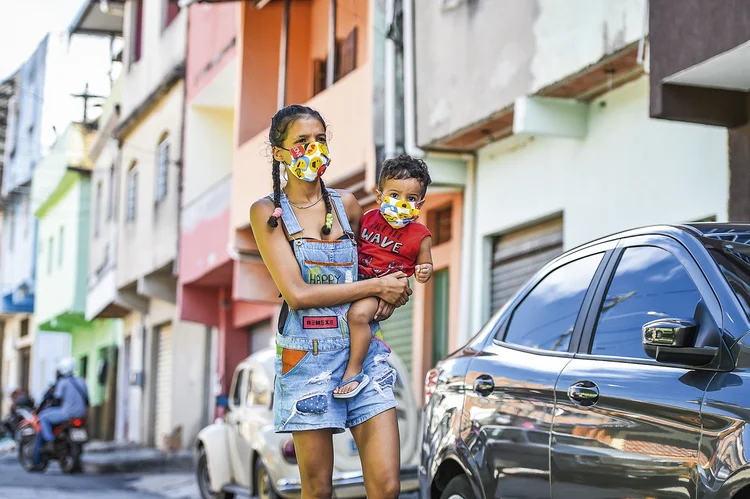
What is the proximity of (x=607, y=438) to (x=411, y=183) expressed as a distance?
3.85 feet

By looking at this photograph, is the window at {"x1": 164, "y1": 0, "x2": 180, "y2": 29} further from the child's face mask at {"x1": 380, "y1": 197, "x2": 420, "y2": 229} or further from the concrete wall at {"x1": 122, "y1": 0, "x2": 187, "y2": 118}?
the child's face mask at {"x1": 380, "y1": 197, "x2": 420, "y2": 229}

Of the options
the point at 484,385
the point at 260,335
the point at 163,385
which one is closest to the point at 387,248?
the point at 484,385

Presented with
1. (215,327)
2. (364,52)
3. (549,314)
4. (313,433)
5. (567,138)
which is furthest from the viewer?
(215,327)

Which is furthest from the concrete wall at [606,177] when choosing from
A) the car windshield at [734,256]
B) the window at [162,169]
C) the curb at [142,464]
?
the window at [162,169]

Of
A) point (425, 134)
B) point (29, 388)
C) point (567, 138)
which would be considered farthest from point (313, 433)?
point (29, 388)

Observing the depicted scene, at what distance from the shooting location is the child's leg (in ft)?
15.2

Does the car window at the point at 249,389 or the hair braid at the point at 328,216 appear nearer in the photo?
the hair braid at the point at 328,216

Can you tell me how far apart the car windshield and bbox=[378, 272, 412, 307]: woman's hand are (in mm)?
1104

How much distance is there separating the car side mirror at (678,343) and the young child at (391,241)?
85 centimetres

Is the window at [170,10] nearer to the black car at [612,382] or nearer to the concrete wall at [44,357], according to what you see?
the concrete wall at [44,357]

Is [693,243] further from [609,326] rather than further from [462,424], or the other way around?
[462,424]

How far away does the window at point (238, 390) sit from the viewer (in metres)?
13.6

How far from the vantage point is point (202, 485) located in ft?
47.8

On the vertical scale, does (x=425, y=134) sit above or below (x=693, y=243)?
above
